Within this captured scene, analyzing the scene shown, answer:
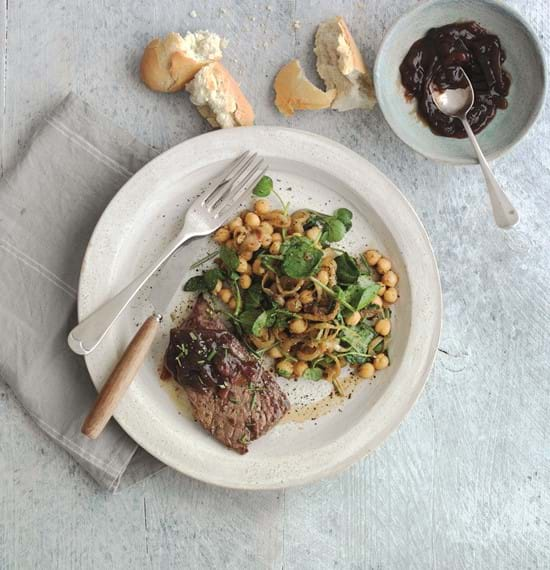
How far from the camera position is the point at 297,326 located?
2.56 m

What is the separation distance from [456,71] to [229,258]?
1.20 metres

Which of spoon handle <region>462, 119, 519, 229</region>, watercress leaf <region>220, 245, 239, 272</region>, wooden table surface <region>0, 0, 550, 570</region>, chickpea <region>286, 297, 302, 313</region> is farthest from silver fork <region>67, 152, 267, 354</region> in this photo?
spoon handle <region>462, 119, 519, 229</region>

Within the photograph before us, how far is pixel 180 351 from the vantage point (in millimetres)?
2486

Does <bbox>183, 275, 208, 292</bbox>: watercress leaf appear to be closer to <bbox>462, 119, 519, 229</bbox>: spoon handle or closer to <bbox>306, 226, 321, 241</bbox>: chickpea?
<bbox>306, 226, 321, 241</bbox>: chickpea

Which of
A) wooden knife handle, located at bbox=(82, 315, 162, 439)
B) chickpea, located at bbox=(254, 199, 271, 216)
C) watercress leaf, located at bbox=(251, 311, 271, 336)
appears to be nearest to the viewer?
wooden knife handle, located at bbox=(82, 315, 162, 439)

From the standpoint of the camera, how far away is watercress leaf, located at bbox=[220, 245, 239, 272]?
2.57 metres

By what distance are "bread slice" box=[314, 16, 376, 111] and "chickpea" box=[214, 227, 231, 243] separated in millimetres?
714

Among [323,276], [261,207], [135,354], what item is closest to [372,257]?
[323,276]

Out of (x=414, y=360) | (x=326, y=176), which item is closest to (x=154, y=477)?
(x=414, y=360)

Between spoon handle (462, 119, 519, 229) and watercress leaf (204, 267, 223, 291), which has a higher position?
watercress leaf (204, 267, 223, 291)

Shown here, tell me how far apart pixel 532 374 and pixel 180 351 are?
62.9 inches

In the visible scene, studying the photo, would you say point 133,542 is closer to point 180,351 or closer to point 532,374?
point 180,351

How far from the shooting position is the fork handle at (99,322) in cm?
246

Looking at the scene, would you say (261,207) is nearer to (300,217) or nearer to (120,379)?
(300,217)
